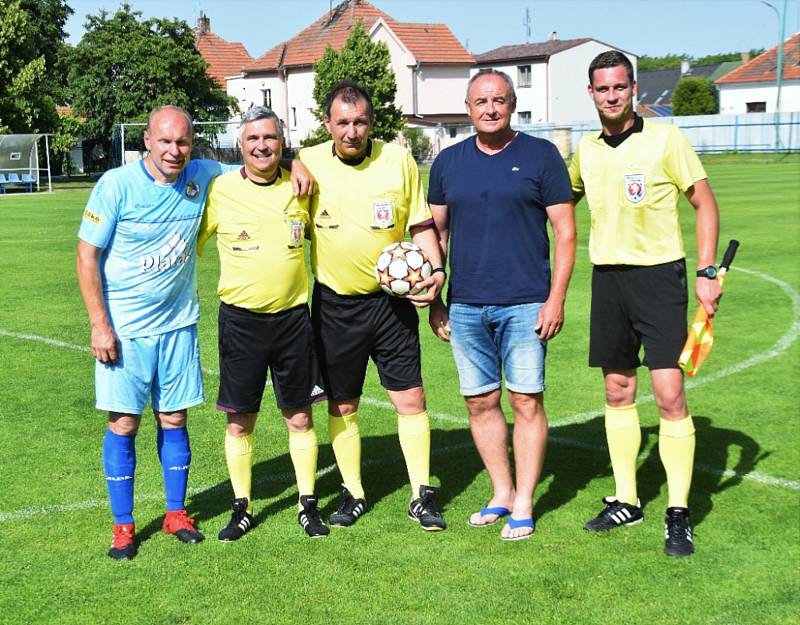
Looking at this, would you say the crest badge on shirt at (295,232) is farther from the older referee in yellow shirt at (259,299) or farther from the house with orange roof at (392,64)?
the house with orange roof at (392,64)

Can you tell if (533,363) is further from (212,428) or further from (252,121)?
(212,428)

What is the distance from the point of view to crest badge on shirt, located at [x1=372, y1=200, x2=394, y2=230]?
4992 millimetres

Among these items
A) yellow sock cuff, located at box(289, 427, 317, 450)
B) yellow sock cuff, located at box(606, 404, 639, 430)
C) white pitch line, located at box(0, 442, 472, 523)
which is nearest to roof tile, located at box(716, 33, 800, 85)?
white pitch line, located at box(0, 442, 472, 523)

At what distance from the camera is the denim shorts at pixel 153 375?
483cm

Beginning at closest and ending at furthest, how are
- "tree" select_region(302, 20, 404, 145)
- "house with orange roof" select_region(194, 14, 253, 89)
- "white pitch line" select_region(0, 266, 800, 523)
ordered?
"white pitch line" select_region(0, 266, 800, 523) → "tree" select_region(302, 20, 404, 145) → "house with orange roof" select_region(194, 14, 253, 89)

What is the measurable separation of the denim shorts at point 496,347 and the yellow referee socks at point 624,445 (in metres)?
0.51

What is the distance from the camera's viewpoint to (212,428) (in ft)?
22.9

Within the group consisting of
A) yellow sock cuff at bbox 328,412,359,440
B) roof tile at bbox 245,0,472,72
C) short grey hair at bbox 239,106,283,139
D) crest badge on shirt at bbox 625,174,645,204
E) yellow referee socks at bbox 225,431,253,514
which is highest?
roof tile at bbox 245,0,472,72

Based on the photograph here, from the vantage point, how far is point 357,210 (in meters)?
5.00

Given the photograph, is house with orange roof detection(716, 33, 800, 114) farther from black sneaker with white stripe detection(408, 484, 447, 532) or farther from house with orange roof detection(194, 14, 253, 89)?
black sneaker with white stripe detection(408, 484, 447, 532)

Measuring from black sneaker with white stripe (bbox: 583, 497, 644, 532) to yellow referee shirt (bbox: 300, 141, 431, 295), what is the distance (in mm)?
1667

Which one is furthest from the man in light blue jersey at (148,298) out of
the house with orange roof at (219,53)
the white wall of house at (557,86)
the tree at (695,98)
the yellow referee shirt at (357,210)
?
the house with orange roof at (219,53)

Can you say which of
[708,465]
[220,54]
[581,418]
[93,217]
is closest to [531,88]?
[220,54]

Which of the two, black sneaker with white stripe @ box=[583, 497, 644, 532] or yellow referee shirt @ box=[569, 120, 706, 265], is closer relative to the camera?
yellow referee shirt @ box=[569, 120, 706, 265]
